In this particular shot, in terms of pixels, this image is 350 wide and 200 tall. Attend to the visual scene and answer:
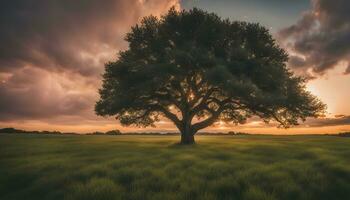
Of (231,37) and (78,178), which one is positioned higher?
(231,37)

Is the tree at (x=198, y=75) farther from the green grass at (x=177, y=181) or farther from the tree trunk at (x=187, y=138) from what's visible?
the green grass at (x=177, y=181)

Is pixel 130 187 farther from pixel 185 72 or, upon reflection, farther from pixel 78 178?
pixel 185 72

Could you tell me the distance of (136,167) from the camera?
16.0 meters

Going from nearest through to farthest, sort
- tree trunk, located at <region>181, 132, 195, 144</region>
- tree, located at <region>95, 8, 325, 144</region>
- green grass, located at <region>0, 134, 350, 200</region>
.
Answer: green grass, located at <region>0, 134, 350, 200</region> < tree, located at <region>95, 8, 325, 144</region> < tree trunk, located at <region>181, 132, 195, 144</region>

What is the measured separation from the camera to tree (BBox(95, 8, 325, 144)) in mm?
28156

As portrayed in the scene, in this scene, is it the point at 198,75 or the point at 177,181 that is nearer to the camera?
the point at 177,181

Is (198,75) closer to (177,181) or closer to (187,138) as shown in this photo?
(187,138)

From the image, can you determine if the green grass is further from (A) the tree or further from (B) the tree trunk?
(B) the tree trunk

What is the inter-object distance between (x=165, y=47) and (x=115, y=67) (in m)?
6.21

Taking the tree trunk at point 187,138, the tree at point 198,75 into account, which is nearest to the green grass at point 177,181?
the tree at point 198,75

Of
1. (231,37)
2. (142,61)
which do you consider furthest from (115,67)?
(231,37)

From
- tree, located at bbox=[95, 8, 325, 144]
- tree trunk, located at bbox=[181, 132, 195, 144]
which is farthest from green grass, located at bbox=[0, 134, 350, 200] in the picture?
tree trunk, located at bbox=[181, 132, 195, 144]

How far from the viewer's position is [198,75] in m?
33.0

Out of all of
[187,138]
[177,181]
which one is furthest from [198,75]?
[177,181]
